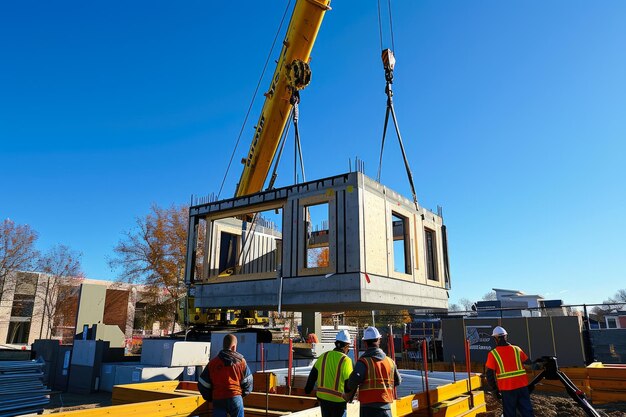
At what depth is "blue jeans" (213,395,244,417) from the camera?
604 centimetres

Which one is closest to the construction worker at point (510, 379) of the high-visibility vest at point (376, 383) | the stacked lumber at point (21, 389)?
the high-visibility vest at point (376, 383)

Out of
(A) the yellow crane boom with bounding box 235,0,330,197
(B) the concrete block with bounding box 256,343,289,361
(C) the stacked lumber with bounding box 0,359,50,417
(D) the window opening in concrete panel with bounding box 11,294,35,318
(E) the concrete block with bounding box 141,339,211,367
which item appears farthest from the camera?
(D) the window opening in concrete panel with bounding box 11,294,35,318

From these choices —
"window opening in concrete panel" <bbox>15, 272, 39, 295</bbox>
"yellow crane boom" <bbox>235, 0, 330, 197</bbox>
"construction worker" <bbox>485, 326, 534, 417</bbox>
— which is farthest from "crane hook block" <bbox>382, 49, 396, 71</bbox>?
"window opening in concrete panel" <bbox>15, 272, 39, 295</bbox>

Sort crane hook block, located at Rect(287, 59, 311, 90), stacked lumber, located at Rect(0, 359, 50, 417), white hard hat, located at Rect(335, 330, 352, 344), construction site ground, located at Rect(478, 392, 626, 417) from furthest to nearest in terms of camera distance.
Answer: crane hook block, located at Rect(287, 59, 311, 90) → construction site ground, located at Rect(478, 392, 626, 417) → stacked lumber, located at Rect(0, 359, 50, 417) → white hard hat, located at Rect(335, 330, 352, 344)

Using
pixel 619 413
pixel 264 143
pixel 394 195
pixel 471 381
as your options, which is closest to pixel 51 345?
pixel 264 143

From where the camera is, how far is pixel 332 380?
20.1 ft

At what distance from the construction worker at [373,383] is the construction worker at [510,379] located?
2.88 m

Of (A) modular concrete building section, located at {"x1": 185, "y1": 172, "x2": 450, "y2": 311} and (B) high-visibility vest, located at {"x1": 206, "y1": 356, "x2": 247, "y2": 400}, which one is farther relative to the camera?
(A) modular concrete building section, located at {"x1": 185, "y1": 172, "x2": 450, "y2": 311}

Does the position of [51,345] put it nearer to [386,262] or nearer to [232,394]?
[386,262]

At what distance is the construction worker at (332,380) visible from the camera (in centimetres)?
609

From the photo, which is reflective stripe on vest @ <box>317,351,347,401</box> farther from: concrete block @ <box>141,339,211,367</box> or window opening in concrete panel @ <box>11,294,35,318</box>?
window opening in concrete panel @ <box>11,294,35,318</box>

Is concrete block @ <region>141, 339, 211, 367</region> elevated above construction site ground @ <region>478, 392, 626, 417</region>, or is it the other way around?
concrete block @ <region>141, 339, 211, 367</region>

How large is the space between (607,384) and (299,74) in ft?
46.2

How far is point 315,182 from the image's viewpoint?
1427 cm
